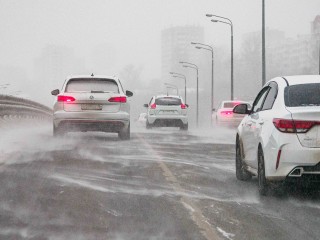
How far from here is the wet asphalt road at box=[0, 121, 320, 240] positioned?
711 cm

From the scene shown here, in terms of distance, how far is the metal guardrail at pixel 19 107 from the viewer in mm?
27256

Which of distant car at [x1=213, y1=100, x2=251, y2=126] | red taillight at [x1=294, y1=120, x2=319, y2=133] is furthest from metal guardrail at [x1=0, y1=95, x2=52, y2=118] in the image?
red taillight at [x1=294, y1=120, x2=319, y2=133]

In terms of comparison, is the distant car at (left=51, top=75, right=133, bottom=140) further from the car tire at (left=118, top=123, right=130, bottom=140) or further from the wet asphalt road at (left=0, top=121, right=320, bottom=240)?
the wet asphalt road at (left=0, top=121, right=320, bottom=240)

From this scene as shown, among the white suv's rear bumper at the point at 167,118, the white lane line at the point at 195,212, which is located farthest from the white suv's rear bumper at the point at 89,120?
the white suv's rear bumper at the point at 167,118

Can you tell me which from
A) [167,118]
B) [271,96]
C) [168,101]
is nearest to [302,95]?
[271,96]

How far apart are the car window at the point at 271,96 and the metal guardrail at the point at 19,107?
661 inches

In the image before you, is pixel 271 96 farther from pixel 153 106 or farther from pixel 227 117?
pixel 227 117

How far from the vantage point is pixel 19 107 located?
31.4 m

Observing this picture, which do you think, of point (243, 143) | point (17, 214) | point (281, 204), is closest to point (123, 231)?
point (17, 214)

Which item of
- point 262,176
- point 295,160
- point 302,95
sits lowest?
point 262,176

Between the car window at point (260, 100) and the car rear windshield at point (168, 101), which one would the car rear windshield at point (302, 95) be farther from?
the car rear windshield at point (168, 101)

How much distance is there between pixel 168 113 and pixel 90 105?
14310 mm

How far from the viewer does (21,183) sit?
34.4 ft

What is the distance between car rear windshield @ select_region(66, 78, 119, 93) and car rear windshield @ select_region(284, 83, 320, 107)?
1143 cm
